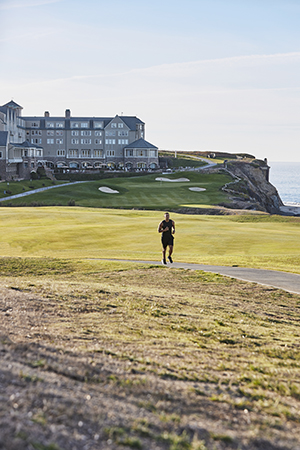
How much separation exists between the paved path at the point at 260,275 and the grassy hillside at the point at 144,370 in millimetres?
2638

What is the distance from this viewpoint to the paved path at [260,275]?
18.5m

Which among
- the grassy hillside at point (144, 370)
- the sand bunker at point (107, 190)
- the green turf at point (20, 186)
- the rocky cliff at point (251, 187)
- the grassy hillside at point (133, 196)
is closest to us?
the grassy hillside at point (144, 370)

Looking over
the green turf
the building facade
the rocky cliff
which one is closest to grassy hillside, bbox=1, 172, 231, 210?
the rocky cliff

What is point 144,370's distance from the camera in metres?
8.19

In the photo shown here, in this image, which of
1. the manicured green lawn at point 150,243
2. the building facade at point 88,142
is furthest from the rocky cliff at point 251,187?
the manicured green lawn at point 150,243

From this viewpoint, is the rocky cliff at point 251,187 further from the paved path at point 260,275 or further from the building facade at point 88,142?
the paved path at point 260,275

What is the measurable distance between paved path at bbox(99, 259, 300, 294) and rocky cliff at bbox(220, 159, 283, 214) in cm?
Result: 4604

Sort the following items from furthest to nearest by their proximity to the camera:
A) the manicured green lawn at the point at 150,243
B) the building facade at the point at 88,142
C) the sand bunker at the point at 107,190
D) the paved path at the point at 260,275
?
the building facade at the point at 88,142 → the sand bunker at the point at 107,190 → the manicured green lawn at the point at 150,243 → the paved path at the point at 260,275

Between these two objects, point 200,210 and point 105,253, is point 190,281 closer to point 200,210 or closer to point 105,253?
point 105,253

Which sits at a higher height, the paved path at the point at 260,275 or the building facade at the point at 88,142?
the building facade at the point at 88,142

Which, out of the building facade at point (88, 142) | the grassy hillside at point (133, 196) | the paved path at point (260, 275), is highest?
the building facade at point (88, 142)

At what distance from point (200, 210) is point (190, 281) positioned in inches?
1546

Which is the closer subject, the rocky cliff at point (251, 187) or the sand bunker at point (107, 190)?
the sand bunker at point (107, 190)

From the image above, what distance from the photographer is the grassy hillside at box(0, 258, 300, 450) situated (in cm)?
591
